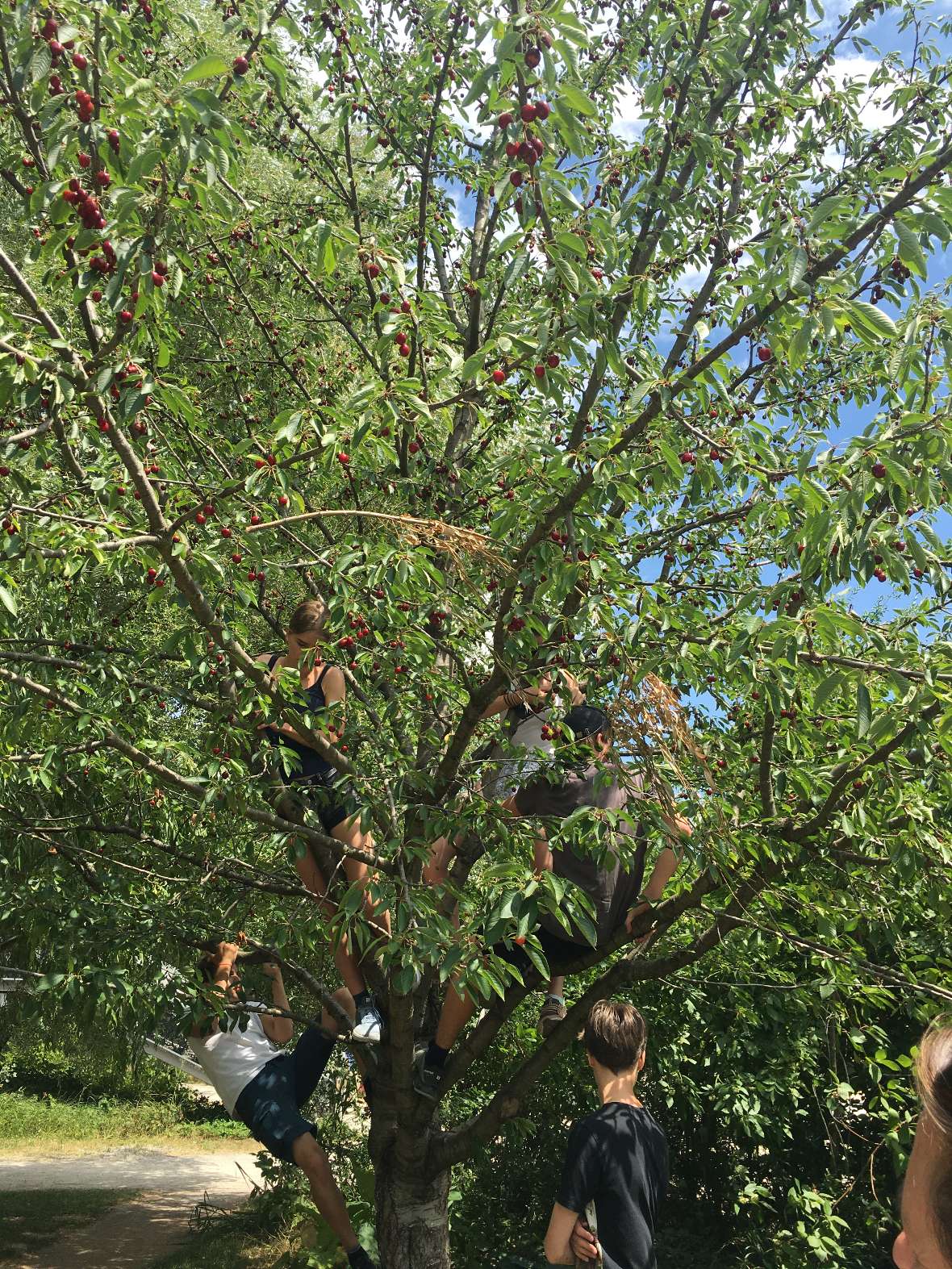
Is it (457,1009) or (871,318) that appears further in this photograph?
(457,1009)

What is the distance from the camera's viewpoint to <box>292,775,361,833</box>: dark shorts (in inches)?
146

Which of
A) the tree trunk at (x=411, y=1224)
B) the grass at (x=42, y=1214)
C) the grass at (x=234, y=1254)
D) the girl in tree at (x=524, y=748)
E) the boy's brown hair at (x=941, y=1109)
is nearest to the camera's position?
the boy's brown hair at (x=941, y=1109)

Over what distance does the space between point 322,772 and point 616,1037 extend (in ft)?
6.44

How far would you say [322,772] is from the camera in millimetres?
4473

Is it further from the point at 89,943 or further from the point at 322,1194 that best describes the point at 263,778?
the point at 322,1194

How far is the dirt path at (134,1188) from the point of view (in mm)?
8078

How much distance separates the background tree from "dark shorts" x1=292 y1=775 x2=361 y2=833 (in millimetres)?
108

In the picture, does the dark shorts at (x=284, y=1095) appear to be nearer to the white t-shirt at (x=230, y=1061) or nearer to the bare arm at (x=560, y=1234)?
the white t-shirt at (x=230, y=1061)

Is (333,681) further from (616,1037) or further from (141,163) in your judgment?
(141,163)

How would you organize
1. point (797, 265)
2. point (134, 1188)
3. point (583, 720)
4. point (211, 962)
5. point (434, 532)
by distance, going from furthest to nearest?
point (134, 1188), point (211, 962), point (583, 720), point (434, 532), point (797, 265)

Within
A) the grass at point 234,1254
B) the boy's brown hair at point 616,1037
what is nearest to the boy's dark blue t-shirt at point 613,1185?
the boy's brown hair at point 616,1037

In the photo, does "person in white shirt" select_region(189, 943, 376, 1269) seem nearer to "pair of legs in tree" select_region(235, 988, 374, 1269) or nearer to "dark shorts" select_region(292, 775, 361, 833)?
"pair of legs in tree" select_region(235, 988, 374, 1269)

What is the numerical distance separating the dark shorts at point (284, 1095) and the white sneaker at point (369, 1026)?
18 centimetres

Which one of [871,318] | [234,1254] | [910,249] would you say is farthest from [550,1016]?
[234,1254]
